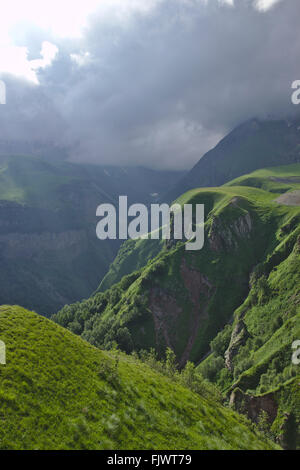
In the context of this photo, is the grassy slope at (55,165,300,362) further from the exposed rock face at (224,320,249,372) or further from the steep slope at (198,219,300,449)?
the exposed rock face at (224,320,249,372)

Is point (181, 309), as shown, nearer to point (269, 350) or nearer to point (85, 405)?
point (269, 350)

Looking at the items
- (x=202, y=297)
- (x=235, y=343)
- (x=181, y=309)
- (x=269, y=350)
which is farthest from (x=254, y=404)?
(x=202, y=297)

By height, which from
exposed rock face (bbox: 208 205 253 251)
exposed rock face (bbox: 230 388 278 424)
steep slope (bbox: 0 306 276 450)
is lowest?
exposed rock face (bbox: 230 388 278 424)

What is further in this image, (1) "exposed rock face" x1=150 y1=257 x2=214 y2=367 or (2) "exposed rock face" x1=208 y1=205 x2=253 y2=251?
(2) "exposed rock face" x1=208 y1=205 x2=253 y2=251

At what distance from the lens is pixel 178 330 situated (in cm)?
15275

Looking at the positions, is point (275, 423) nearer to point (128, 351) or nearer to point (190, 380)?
point (190, 380)

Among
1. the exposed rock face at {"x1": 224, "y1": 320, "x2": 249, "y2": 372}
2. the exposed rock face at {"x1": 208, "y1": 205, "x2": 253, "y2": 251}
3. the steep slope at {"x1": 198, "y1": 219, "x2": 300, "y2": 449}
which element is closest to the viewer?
the steep slope at {"x1": 198, "y1": 219, "x2": 300, "y2": 449}

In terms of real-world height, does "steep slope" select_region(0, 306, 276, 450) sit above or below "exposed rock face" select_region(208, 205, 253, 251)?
below

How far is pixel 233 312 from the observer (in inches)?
5886

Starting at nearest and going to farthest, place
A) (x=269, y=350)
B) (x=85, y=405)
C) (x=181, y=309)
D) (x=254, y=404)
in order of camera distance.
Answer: (x=85, y=405) < (x=254, y=404) < (x=269, y=350) < (x=181, y=309)

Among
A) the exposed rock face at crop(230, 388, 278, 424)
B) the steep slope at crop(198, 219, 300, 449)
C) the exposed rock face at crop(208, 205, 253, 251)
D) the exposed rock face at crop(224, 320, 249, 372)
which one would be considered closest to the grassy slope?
the exposed rock face at crop(208, 205, 253, 251)

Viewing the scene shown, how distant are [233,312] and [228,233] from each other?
60441 millimetres

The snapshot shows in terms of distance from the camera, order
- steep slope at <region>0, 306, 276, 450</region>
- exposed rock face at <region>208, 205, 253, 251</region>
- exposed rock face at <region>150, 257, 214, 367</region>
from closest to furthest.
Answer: steep slope at <region>0, 306, 276, 450</region> < exposed rock face at <region>150, 257, 214, 367</region> < exposed rock face at <region>208, 205, 253, 251</region>

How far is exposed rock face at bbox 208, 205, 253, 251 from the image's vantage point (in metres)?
184
